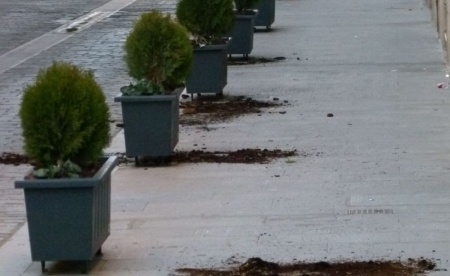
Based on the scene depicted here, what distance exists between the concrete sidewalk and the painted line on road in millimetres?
3057

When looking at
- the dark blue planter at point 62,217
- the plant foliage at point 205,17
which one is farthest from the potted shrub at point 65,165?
the plant foliage at point 205,17

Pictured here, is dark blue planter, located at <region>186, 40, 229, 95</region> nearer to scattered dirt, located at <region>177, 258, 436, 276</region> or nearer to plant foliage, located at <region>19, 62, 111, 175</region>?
plant foliage, located at <region>19, 62, 111, 175</region>

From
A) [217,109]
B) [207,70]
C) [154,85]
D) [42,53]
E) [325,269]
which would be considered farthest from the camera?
[42,53]

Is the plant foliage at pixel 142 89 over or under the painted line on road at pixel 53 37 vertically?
over

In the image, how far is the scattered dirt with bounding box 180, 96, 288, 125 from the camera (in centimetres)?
1354

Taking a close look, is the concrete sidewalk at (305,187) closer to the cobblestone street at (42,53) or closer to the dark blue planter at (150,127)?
the dark blue planter at (150,127)

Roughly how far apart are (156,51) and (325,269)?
14.3 ft

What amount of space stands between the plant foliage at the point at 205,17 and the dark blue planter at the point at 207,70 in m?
0.34

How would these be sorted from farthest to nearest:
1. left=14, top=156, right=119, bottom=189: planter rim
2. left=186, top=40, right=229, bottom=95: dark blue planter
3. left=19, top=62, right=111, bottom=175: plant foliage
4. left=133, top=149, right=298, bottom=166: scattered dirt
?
left=186, top=40, right=229, bottom=95: dark blue planter
left=133, top=149, right=298, bottom=166: scattered dirt
left=19, top=62, right=111, bottom=175: plant foliage
left=14, top=156, right=119, bottom=189: planter rim

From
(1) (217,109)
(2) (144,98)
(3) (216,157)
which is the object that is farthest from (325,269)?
(1) (217,109)

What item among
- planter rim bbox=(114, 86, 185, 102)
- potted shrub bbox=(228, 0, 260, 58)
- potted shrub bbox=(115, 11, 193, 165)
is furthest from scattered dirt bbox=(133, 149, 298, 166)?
potted shrub bbox=(228, 0, 260, 58)

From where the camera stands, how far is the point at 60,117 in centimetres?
746

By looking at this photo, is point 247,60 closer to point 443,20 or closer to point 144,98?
point 443,20

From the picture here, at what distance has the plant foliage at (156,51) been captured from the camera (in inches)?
443
